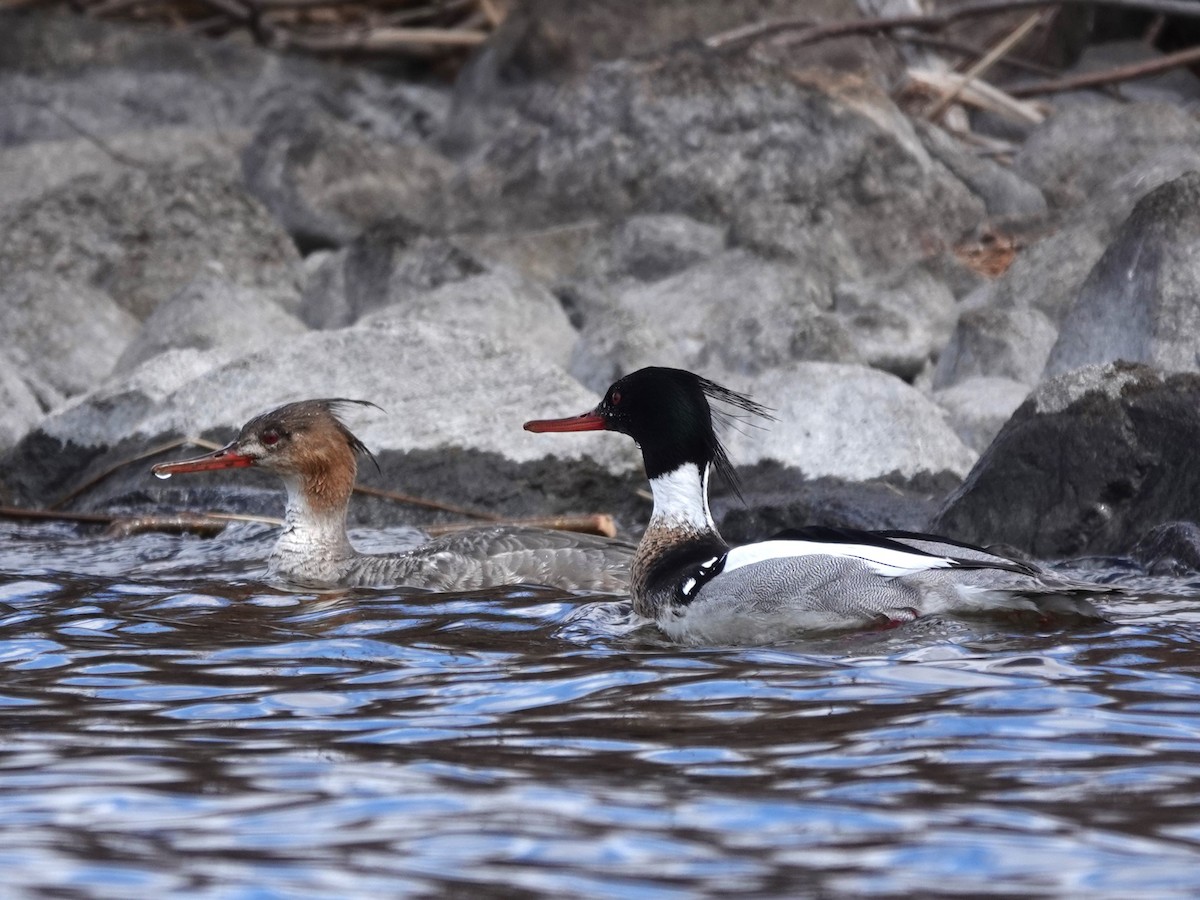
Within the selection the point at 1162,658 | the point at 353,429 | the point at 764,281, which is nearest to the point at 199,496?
the point at 353,429

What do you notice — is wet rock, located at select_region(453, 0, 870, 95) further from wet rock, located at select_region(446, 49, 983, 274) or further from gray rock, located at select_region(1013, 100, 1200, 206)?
gray rock, located at select_region(1013, 100, 1200, 206)

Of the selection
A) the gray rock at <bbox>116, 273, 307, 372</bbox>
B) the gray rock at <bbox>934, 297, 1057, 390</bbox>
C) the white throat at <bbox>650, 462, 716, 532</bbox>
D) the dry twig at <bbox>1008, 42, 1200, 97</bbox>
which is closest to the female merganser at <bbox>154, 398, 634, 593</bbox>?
the white throat at <bbox>650, 462, 716, 532</bbox>

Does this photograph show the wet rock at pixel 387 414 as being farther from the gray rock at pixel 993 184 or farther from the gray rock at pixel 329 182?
the gray rock at pixel 993 184

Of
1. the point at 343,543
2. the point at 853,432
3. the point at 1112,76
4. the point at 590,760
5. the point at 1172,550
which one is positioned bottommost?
the point at 590,760

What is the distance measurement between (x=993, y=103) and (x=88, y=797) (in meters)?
12.3

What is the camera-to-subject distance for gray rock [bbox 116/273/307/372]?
415 inches

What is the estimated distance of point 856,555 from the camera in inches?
228

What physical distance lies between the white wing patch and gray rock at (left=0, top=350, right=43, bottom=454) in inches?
199

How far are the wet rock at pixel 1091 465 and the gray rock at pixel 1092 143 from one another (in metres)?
6.11

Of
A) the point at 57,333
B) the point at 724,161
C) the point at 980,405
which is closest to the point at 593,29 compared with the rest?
the point at 724,161

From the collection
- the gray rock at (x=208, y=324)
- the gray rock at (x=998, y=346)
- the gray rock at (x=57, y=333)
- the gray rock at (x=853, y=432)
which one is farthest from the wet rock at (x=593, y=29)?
the gray rock at (x=853, y=432)

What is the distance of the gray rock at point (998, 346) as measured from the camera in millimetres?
9570

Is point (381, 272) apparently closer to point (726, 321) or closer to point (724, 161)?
point (726, 321)

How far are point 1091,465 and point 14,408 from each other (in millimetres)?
5647
